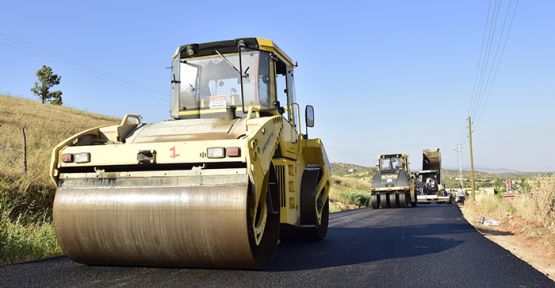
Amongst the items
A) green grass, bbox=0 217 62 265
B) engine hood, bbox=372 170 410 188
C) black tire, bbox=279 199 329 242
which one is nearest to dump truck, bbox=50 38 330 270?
green grass, bbox=0 217 62 265

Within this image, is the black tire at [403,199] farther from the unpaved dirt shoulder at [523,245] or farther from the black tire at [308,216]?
the black tire at [308,216]

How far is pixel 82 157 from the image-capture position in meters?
5.09

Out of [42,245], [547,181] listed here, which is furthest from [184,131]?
[547,181]

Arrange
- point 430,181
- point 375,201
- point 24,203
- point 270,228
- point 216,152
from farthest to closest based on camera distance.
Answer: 1. point 430,181
2. point 375,201
3. point 24,203
4. point 270,228
5. point 216,152

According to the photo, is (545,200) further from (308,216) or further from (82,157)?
(82,157)

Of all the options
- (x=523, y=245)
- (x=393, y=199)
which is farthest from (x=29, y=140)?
(x=393, y=199)

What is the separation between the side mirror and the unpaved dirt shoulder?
3.61m

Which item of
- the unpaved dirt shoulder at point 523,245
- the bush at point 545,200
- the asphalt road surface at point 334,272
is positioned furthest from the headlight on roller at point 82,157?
the bush at point 545,200

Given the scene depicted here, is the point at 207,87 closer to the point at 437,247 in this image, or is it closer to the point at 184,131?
the point at 184,131

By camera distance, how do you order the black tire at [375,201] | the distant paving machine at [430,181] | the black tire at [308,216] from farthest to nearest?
the distant paving machine at [430,181]
the black tire at [375,201]
the black tire at [308,216]

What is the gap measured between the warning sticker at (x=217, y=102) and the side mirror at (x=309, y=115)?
1538 millimetres

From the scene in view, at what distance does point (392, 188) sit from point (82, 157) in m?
20.3

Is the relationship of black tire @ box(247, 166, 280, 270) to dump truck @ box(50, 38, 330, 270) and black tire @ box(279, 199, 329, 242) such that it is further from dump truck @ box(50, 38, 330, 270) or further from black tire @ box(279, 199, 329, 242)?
black tire @ box(279, 199, 329, 242)

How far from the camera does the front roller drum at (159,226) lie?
4.64 metres
